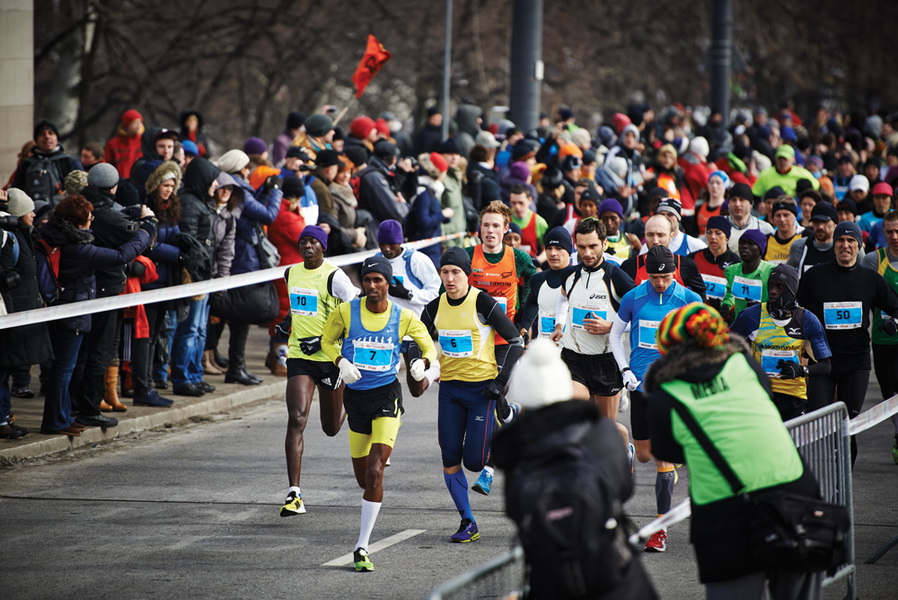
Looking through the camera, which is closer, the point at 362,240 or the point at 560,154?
the point at 362,240

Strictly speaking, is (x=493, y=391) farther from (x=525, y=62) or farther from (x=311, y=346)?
(x=525, y=62)

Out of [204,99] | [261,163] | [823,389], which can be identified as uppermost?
[204,99]

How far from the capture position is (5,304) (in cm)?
1052

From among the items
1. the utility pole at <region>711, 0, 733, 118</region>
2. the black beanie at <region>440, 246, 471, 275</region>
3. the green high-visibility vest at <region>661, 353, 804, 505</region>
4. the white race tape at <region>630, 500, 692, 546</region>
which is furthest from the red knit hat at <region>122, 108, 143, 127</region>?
the utility pole at <region>711, 0, 733, 118</region>

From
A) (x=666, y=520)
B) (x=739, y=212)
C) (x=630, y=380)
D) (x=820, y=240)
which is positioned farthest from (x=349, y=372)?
(x=739, y=212)

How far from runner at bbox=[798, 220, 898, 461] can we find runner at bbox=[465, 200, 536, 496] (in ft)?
7.25

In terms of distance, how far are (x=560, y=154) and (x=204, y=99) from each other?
10341 millimetres

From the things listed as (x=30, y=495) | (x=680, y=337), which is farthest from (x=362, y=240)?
(x=680, y=337)

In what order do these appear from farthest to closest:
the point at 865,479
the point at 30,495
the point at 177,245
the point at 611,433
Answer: the point at 177,245 → the point at 865,479 → the point at 30,495 → the point at 611,433

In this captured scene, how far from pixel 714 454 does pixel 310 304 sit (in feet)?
15.0

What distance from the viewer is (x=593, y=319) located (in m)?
9.55

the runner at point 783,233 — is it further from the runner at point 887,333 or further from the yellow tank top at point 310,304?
the yellow tank top at point 310,304

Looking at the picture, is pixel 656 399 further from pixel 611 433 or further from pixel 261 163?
pixel 261 163

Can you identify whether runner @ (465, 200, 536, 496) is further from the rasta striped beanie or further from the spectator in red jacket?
the spectator in red jacket
